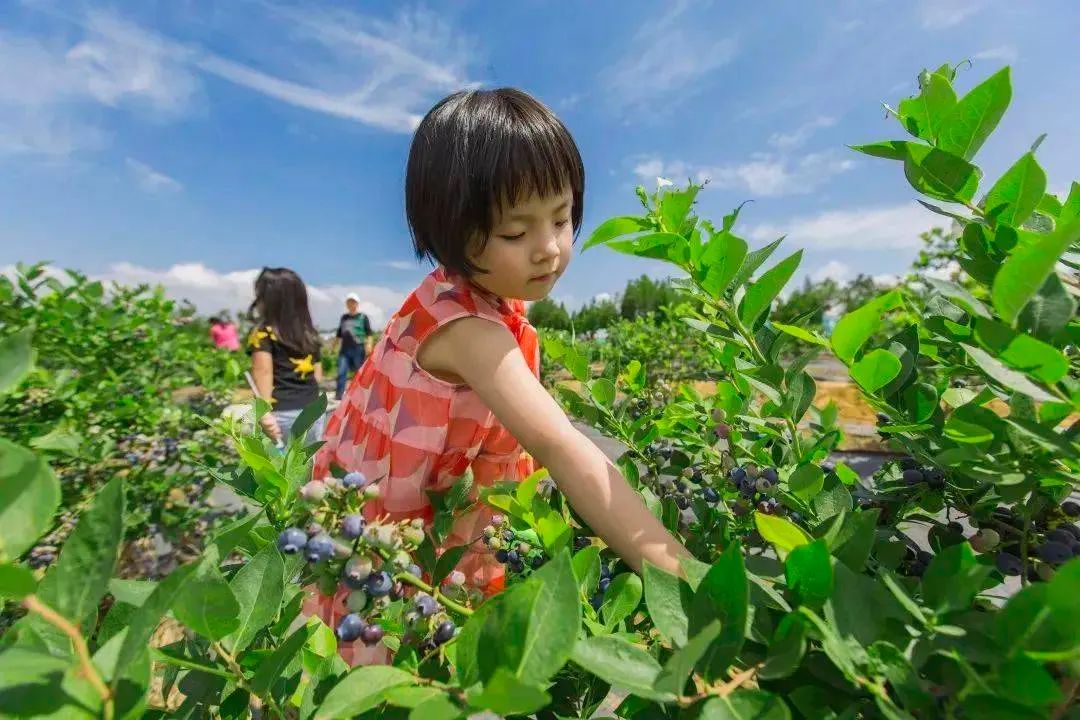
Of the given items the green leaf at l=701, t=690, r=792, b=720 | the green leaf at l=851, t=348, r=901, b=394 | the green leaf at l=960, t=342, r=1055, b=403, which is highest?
the green leaf at l=851, t=348, r=901, b=394

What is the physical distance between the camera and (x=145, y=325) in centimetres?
301

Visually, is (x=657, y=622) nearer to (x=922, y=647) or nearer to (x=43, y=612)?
(x=922, y=647)

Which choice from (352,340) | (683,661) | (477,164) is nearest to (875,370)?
(683,661)

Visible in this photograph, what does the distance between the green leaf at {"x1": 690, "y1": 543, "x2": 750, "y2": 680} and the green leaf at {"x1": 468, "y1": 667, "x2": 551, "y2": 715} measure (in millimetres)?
151

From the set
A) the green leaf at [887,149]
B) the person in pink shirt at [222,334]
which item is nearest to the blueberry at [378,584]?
the green leaf at [887,149]

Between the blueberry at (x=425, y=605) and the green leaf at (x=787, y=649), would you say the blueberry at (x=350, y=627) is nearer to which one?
the blueberry at (x=425, y=605)

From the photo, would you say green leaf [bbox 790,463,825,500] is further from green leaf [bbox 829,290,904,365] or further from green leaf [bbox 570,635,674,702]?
green leaf [bbox 570,635,674,702]

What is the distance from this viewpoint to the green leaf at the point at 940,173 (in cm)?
56

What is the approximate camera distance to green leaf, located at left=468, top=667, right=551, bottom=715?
0.99 ft

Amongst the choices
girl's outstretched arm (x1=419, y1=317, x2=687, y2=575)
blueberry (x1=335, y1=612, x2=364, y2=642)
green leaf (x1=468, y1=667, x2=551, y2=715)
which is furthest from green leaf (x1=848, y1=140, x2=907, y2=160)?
blueberry (x1=335, y1=612, x2=364, y2=642)

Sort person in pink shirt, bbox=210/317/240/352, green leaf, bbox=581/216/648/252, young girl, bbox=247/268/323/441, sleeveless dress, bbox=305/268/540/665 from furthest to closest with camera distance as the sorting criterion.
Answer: person in pink shirt, bbox=210/317/240/352 < young girl, bbox=247/268/323/441 < sleeveless dress, bbox=305/268/540/665 < green leaf, bbox=581/216/648/252

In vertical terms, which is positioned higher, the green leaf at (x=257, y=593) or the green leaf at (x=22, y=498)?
the green leaf at (x=22, y=498)

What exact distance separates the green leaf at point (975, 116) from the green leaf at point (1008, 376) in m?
0.27

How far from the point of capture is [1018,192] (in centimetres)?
54
